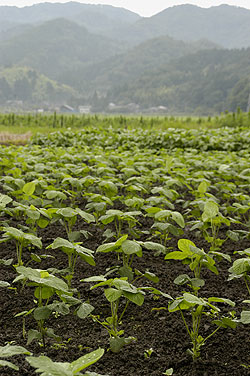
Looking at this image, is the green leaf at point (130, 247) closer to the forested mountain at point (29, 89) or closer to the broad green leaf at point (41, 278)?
the broad green leaf at point (41, 278)

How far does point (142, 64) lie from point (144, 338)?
347ft

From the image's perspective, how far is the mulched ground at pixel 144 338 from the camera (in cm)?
148

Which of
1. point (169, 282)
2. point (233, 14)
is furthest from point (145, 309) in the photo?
point (233, 14)

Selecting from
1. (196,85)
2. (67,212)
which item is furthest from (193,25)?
(67,212)

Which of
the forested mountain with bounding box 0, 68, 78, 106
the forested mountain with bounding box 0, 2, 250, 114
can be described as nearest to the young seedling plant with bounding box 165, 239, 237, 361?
the forested mountain with bounding box 0, 2, 250, 114

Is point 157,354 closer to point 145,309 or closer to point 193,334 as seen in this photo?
point 193,334

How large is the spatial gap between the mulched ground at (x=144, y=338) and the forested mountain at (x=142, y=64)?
29035mm

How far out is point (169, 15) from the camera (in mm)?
187625

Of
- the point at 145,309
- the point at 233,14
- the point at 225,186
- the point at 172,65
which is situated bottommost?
the point at 145,309

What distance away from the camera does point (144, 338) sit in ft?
5.48

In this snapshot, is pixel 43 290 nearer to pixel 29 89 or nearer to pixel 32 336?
pixel 32 336

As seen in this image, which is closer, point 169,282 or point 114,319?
point 114,319

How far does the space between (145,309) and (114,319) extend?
34cm

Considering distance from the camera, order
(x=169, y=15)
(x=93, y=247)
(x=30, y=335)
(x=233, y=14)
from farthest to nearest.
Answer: (x=169, y=15)
(x=233, y=14)
(x=93, y=247)
(x=30, y=335)
